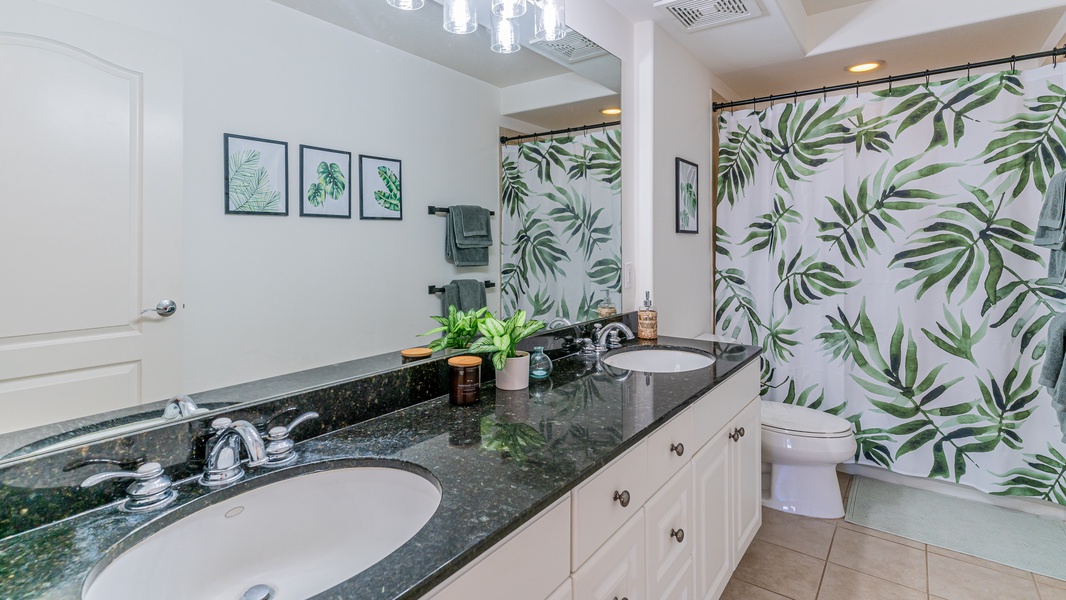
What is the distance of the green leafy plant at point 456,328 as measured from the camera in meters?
1.43

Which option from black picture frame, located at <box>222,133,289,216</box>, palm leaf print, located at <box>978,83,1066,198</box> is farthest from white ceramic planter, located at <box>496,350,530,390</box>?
palm leaf print, located at <box>978,83,1066,198</box>

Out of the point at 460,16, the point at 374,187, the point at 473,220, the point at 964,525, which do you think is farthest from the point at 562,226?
the point at 964,525

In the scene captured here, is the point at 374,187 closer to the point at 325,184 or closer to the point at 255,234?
the point at 325,184

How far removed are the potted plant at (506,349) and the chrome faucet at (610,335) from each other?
588 mm

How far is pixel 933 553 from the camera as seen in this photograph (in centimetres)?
214

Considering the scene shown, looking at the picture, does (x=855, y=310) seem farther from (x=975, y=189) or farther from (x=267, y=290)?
(x=267, y=290)

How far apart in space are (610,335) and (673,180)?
0.89 m

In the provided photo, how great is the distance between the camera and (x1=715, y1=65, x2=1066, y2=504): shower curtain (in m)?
2.32

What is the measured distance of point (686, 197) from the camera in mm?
2672

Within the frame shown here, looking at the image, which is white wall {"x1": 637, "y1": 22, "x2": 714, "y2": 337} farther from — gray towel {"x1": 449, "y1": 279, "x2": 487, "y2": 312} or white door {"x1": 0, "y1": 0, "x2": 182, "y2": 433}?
white door {"x1": 0, "y1": 0, "x2": 182, "y2": 433}

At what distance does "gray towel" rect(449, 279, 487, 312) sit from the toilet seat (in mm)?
1627

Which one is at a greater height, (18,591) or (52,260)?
(52,260)

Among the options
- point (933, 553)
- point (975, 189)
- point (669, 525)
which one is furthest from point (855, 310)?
point (669, 525)

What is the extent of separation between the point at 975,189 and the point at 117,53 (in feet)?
10.2
